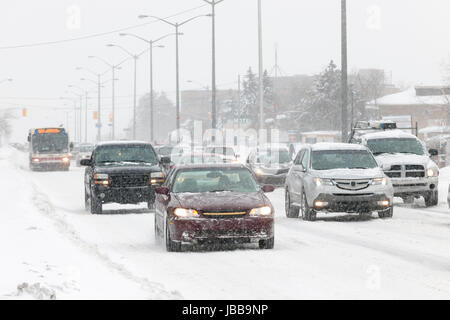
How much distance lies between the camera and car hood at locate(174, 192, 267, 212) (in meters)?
14.6

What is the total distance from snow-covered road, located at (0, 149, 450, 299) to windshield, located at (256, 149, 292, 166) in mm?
16275


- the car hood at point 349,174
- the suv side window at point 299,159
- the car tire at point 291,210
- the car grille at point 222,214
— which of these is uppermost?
the suv side window at point 299,159

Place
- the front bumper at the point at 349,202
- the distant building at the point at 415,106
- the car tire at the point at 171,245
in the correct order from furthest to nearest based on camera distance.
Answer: the distant building at the point at 415,106
the front bumper at the point at 349,202
the car tire at the point at 171,245

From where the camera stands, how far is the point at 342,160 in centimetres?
2217

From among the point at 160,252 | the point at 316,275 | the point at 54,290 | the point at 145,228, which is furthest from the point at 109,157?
the point at 54,290

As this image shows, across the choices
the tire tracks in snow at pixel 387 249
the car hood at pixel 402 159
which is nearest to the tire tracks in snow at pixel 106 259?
the tire tracks in snow at pixel 387 249

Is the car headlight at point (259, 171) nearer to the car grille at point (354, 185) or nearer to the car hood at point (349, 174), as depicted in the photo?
the car hood at point (349, 174)

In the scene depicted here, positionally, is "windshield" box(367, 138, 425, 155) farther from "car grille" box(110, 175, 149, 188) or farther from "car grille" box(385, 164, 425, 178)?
"car grille" box(110, 175, 149, 188)

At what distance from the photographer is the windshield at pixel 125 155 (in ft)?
82.0

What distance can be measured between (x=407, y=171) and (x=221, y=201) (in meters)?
11.7

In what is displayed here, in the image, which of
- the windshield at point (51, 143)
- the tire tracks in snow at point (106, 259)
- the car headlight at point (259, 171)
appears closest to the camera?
the tire tracks in snow at point (106, 259)

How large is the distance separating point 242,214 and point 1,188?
16.9 m

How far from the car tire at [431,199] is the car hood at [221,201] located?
37.7ft

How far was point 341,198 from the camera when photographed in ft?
67.7
